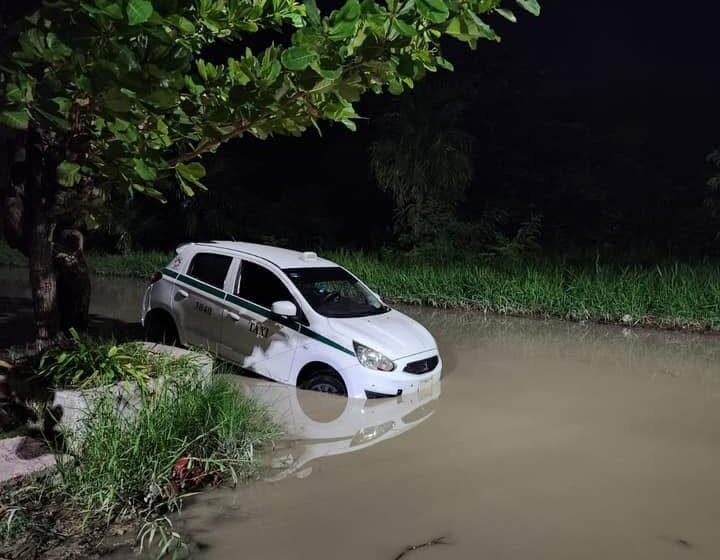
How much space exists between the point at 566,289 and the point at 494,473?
8.66 metres

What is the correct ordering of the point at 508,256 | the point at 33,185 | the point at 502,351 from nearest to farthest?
1. the point at 33,185
2. the point at 502,351
3. the point at 508,256

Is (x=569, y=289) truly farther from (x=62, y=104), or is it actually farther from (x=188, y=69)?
(x=62, y=104)

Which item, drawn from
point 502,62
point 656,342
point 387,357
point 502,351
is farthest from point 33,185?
point 502,62

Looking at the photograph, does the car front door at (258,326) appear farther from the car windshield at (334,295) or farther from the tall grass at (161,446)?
the tall grass at (161,446)

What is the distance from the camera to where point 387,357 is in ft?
22.2

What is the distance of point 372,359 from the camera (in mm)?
6754

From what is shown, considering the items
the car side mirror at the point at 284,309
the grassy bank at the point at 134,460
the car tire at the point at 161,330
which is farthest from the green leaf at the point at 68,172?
the car tire at the point at 161,330

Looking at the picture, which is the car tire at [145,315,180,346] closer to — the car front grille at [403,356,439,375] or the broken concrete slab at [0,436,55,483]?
the car front grille at [403,356,439,375]

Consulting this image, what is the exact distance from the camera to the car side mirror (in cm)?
705

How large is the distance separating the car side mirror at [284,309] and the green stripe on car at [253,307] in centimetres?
15

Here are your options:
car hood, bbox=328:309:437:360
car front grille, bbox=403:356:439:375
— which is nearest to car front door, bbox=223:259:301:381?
car hood, bbox=328:309:437:360

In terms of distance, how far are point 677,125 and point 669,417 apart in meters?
20.3

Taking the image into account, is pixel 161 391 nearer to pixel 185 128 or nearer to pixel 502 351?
pixel 185 128

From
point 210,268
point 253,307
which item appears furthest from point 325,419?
point 210,268
